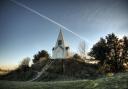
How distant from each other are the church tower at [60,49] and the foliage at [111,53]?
878cm

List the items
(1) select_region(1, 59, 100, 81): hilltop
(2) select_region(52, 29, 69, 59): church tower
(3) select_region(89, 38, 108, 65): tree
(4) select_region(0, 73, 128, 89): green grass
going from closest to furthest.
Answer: (4) select_region(0, 73, 128, 89): green grass, (1) select_region(1, 59, 100, 81): hilltop, (3) select_region(89, 38, 108, 65): tree, (2) select_region(52, 29, 69, 59): church tower

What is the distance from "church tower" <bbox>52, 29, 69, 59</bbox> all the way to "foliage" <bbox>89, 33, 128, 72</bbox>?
878 centimetres

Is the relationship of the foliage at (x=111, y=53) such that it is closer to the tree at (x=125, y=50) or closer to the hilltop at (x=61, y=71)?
the tree at (x=125, y=50)

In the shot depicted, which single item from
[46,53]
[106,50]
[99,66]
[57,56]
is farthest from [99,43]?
[46,53]

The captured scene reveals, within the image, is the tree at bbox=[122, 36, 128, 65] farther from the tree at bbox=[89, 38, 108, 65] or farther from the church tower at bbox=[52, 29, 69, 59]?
the church tower at bbox=[52, 29, 69, 59]

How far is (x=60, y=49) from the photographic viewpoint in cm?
4541

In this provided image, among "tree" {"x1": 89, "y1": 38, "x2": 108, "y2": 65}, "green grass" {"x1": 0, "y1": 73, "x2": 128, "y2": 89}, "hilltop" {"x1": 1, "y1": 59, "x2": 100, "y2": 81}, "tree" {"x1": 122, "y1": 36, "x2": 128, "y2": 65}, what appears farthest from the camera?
"tree" {"x1": 122, "y1": 36, "x2": 128, "y2": 65}

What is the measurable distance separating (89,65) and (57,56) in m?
11.3

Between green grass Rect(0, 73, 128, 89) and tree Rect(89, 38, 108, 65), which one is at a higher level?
tree Rect(89, 38, 108, 65)

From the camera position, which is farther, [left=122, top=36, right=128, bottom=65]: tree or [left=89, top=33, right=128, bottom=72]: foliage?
[left=122, top=36, right=128, bottom=65]: tree

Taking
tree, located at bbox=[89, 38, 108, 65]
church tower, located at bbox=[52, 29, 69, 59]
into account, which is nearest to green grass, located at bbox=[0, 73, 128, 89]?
tree, located at bbox=[89, 38, 108, 65]

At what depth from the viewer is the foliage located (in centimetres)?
3712

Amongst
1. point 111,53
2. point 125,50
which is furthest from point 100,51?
point 125,50

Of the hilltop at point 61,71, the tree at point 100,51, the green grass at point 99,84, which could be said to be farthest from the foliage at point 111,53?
the green grass at point 99,84
